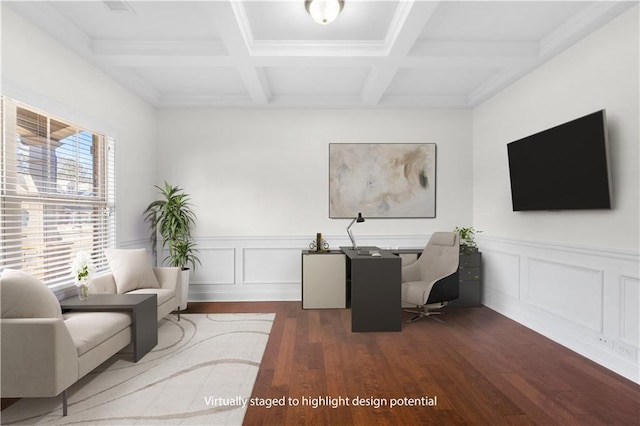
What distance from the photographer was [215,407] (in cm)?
228

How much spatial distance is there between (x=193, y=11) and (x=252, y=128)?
90.8 inches

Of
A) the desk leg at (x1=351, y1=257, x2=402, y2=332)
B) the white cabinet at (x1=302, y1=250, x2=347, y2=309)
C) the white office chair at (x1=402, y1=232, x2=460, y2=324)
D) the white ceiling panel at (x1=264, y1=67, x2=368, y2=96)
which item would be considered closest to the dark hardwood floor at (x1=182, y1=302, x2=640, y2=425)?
the desk leg at (x1=351, y1=257, x2=402, y2=332)

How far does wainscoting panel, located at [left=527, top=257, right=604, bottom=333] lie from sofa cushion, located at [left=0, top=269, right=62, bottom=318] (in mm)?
4411

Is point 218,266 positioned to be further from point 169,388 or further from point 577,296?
point 577,296

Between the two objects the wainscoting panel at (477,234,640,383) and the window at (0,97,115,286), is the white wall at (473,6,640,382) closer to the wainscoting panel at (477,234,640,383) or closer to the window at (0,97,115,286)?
the wainscoting panel at (477,234,640,383)

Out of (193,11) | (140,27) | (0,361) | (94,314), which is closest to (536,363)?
(94,314)

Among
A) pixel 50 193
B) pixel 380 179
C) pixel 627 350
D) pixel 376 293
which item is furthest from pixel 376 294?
pixel 50 193

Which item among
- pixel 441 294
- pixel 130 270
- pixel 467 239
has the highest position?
pixel 467 239

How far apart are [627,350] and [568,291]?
71cm

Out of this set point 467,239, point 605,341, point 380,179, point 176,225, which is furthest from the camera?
point 380,179

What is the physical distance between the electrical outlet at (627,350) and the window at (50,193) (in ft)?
16.4

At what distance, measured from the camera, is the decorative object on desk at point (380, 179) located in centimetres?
512

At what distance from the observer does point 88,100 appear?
3.61 meters

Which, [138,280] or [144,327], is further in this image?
[138,280]
